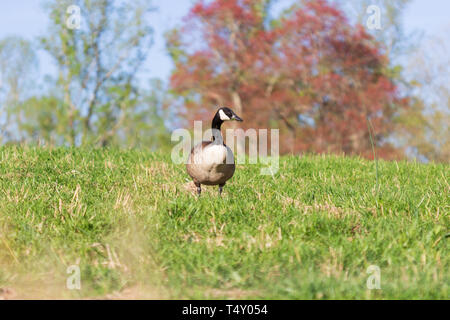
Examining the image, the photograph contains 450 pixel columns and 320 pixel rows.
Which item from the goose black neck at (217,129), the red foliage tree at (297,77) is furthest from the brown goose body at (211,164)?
the red foliage tree at (297,77)

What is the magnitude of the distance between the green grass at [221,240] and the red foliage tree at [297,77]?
16.1 metres

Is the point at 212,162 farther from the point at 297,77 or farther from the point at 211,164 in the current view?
the point at 297,77

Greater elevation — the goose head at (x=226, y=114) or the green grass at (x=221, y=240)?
the goose head at (x=226, y=114)

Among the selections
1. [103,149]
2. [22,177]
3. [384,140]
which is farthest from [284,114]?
[22,177]

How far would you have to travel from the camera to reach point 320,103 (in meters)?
23.5

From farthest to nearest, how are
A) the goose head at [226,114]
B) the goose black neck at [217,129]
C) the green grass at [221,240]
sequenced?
the goose head at [226,114], the goose black neck at [217,129], the green grass at [221,240]

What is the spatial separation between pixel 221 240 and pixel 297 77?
19.8m

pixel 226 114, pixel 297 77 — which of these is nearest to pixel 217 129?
pixel 226 114

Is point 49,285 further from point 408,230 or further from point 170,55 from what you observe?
point 170,55

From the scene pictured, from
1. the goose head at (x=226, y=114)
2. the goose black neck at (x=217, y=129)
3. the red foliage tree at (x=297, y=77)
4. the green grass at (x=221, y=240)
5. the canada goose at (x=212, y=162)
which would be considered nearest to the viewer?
the green grass at (x=221, y=240)

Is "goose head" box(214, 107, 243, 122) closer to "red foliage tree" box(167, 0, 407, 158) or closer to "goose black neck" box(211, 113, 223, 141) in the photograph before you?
"goose black neck" box(211, 113, 223, 141)

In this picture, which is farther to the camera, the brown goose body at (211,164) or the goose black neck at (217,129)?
the goose black neck at (217,129)

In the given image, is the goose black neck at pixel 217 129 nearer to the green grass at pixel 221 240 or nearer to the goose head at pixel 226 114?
the goose head at pixel 226 114

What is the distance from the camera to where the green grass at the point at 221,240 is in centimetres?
400
